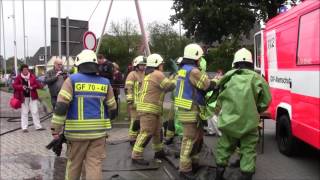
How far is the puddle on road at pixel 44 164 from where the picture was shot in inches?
315

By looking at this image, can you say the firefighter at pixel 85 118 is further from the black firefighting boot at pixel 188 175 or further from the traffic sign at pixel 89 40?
the traffic sign at pixel 89 40

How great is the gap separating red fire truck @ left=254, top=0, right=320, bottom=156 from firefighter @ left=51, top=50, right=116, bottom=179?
2.92 m

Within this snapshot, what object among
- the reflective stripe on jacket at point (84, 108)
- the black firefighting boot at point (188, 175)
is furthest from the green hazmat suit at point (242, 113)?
the reflective stripe on jacket at point (84, 108)

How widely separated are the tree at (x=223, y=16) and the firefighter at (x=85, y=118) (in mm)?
30600

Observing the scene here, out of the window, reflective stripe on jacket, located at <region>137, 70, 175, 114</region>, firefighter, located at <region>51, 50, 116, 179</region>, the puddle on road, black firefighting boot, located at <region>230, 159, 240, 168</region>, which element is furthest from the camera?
reflective stripe on jacket, located at <region>137, 70, 175, 114</region>

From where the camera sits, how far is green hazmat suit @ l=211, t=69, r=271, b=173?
21.4 ft

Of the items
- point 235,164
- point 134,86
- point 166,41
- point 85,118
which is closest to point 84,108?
point 85,118

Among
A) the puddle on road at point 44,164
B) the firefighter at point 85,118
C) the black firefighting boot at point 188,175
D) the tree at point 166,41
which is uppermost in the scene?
the tree at point 166,41

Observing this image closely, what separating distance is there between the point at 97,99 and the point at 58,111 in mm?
520

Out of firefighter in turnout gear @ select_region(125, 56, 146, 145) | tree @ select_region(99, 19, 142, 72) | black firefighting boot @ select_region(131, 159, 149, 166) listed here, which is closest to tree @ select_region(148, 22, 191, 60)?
tree @ select_region(99, 19, 142, 72)

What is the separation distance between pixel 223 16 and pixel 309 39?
29.7 metres

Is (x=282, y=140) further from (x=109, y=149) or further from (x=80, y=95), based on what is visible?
(x=80, y=95)

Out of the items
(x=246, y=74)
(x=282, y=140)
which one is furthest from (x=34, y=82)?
(x=246, y=74)

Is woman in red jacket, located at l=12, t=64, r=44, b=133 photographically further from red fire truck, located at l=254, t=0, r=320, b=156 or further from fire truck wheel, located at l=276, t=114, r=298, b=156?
fire truck wheel, located at l=276, t=114, r=298, b=156
